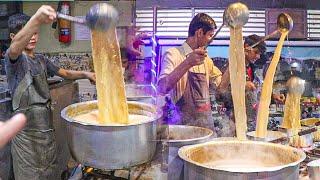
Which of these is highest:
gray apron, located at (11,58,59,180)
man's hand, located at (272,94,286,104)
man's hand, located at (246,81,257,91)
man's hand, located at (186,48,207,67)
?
man's hand, located at (186,48,207,67)

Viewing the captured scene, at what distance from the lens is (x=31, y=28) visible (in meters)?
1.67

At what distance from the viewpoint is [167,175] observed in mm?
1366

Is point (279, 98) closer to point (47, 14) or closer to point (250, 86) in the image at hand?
point (250, 86)

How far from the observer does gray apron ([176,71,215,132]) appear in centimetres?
173

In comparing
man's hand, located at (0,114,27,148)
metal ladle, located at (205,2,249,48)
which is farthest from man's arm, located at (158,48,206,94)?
man's hand, located at (0,114,27,148)

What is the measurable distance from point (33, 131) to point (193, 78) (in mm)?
1006

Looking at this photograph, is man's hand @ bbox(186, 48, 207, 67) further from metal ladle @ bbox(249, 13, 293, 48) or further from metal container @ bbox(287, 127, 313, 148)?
metal container @ bbox(287, 127, 313, 148)

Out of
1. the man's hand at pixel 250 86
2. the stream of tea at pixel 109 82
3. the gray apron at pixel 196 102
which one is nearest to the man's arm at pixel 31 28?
the stream of tea at pixel 109 82

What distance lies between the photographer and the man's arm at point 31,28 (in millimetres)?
1497

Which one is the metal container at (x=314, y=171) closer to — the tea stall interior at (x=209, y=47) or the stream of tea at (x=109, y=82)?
the tea stall interior at (x=209, y=47)

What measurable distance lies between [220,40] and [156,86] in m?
0.37

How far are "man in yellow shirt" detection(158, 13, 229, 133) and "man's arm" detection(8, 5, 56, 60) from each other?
0.56 meters

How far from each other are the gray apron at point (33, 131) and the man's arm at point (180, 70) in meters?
0.81

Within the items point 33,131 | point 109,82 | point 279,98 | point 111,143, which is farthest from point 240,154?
point 33,131
